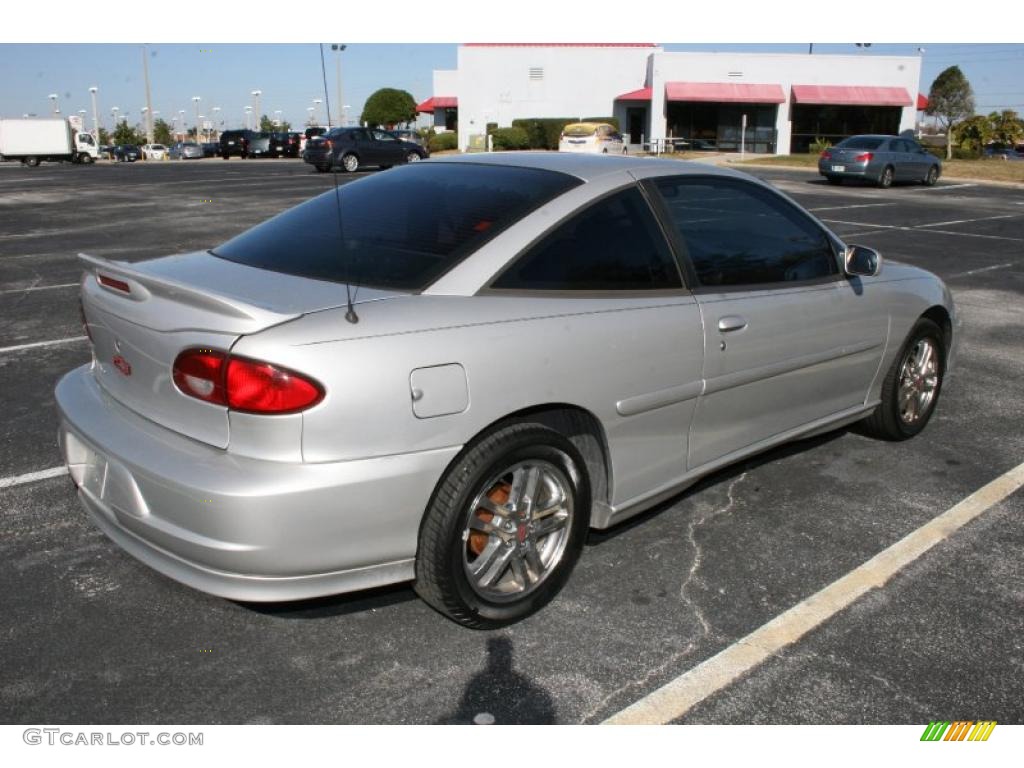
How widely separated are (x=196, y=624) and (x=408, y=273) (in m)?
1.40

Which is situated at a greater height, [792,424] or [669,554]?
[792,424]

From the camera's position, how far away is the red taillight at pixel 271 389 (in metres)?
2.66

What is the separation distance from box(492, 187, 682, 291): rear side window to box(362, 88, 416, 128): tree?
→ 73.8 metres

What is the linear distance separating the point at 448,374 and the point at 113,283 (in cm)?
131

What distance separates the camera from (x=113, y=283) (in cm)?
328

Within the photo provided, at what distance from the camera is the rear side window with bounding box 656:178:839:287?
3.78 metres

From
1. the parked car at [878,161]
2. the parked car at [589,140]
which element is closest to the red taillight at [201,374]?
the parked car at [878,161]

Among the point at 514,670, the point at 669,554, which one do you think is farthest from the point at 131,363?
the point at 669,554

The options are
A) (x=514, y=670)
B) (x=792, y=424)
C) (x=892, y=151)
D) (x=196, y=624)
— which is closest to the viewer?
(x=514, y=670)

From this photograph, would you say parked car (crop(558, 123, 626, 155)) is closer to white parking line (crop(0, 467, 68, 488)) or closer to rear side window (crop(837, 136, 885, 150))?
rear side window (crop(837, 136, 885, 150))

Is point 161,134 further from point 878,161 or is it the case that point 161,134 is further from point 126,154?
point 878,161

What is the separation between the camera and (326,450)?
2699 millimetres
